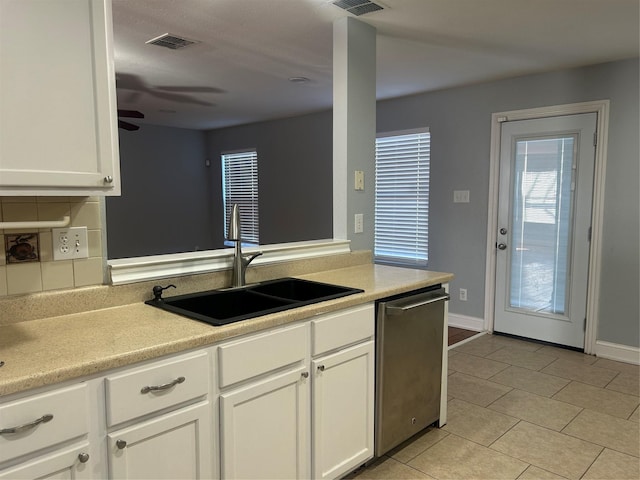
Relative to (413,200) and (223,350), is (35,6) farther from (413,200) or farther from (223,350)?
(413,200)

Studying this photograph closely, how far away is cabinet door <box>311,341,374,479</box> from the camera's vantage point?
1.90m

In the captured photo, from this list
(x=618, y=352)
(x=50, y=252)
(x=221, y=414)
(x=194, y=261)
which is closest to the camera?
(x=221, y=414)

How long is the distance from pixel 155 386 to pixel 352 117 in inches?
78.4

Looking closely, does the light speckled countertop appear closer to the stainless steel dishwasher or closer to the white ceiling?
the stainless steel dishwasher

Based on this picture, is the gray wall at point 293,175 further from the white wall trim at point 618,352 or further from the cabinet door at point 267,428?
the cabinet door at point 267,428

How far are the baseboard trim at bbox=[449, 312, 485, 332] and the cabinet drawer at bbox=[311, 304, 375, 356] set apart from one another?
269 centimetres

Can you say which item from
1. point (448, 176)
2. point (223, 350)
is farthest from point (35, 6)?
Result: point (448, 176)

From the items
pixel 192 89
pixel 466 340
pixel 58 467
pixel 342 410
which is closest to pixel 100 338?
pixel 58 467

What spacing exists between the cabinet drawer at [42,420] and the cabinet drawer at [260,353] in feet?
1.43

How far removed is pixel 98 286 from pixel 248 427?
30.2 inches

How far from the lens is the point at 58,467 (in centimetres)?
121

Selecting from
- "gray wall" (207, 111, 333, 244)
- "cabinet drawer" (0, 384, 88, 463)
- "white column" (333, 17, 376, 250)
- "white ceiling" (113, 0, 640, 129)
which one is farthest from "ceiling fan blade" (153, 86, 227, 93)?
"cabinet drawer" (0, 384, 88, 463)

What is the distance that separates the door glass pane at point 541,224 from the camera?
3.86 m

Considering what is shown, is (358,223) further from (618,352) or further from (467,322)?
(618,352)
